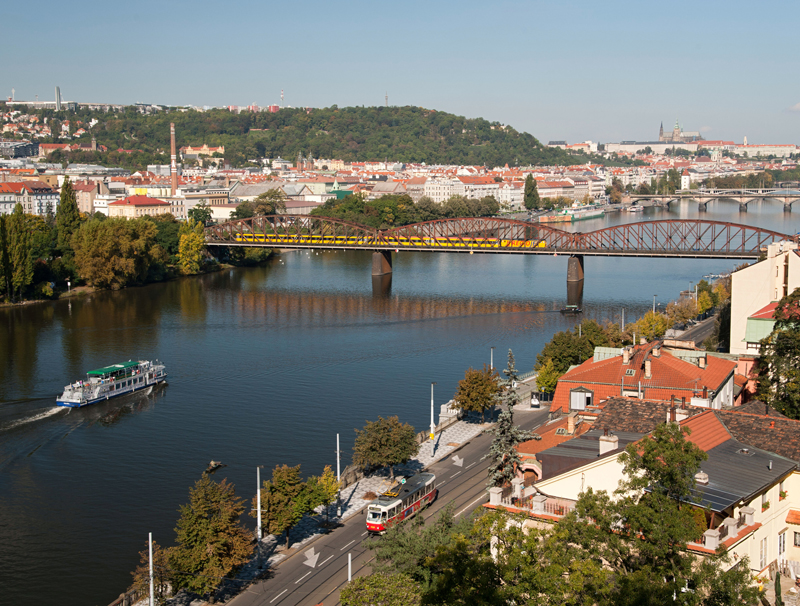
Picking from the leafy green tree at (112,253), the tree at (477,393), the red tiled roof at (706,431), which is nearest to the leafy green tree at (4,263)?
the leafy green tree at (112,253)

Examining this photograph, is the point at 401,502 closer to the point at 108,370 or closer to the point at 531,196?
the point at 108,370

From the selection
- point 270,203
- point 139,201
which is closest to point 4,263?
point 139,201

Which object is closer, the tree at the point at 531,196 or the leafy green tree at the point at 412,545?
the leafy green tree at the point at 412,545

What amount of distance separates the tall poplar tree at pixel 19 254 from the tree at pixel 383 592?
38.4m

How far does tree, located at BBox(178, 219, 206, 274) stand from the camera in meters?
58.7

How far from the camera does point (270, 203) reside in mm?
85250

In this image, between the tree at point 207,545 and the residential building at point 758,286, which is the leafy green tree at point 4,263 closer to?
the tree at point 207,545

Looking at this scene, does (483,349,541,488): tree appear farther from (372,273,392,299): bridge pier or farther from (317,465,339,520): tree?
(372,273,392,299): bridge pier

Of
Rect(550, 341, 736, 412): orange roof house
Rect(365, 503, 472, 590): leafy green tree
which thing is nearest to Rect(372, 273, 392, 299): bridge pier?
Rect(550, 341, 736, 412): orange roof house

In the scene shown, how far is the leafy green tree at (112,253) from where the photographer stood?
165 feet

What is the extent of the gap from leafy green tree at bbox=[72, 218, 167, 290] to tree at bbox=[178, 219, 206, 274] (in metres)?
3.60

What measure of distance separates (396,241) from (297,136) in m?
127

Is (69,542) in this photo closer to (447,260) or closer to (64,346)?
(64,346)

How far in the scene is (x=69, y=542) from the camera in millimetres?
17875
